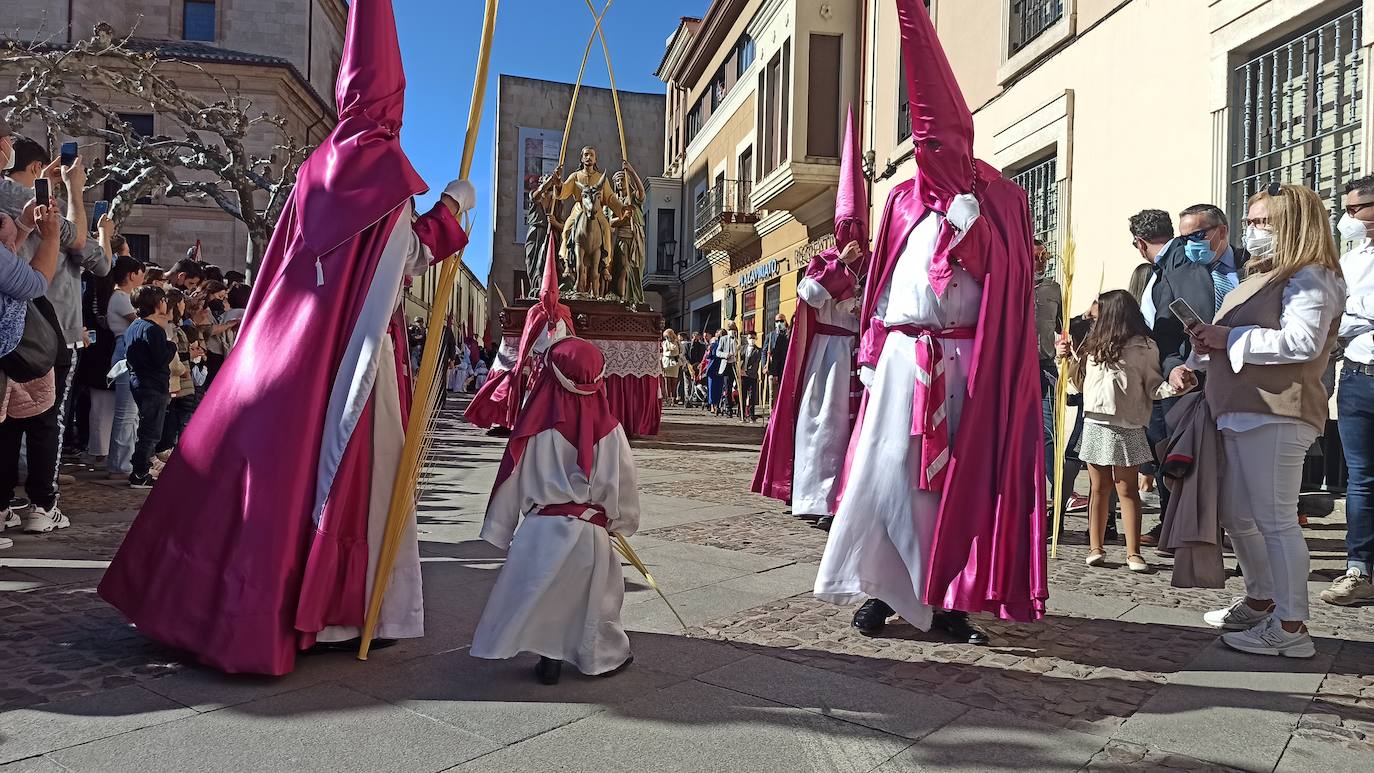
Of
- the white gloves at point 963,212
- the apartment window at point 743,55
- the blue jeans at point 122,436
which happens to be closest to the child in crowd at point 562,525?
the white gloves at point 963,212

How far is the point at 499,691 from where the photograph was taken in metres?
3.06

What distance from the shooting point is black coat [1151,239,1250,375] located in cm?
539

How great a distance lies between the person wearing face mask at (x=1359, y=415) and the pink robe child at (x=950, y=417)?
177cm

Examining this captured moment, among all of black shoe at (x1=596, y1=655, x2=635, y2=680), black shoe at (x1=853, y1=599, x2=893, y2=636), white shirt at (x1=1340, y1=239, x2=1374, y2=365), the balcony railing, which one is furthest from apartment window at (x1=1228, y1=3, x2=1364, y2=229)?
the balcony railing

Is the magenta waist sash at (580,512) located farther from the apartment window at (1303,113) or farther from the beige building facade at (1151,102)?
the apartment window at (1303,113)

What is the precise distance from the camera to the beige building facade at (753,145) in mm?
19141

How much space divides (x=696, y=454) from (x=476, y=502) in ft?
14.7

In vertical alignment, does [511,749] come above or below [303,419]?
below

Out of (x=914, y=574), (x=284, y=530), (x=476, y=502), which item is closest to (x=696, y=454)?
(x=476, y=502)

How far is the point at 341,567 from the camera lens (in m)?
3.23

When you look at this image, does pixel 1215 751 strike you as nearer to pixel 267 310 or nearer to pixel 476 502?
pixel 267 310

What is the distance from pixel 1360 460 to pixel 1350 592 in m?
0.59

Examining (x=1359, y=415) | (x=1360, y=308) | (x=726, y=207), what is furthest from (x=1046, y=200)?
(x=726, y=207)

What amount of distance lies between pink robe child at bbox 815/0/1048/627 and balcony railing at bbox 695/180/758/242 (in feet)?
70.0
